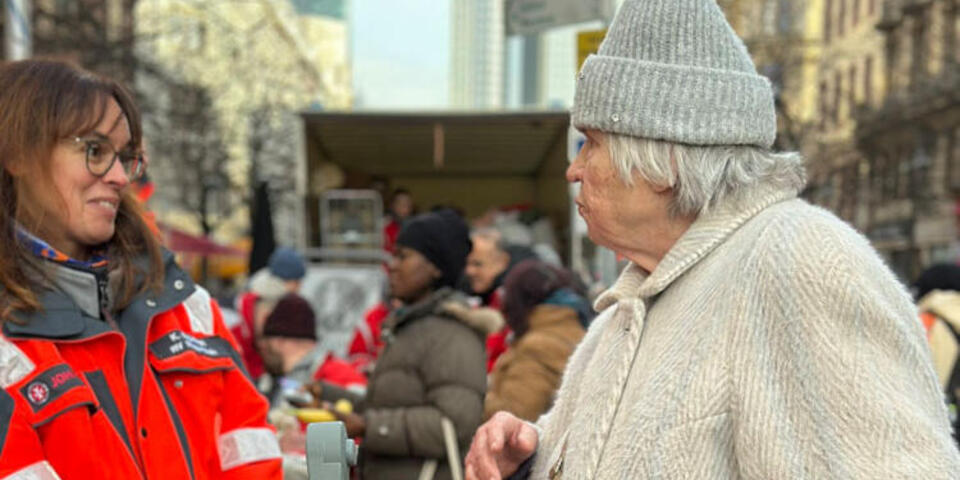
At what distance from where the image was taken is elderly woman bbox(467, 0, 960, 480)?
1500 millimetres

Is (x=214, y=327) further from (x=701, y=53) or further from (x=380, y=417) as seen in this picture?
(x=701, y=53)

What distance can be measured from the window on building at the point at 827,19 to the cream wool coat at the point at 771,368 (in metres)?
45.0

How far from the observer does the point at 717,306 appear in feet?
5.41

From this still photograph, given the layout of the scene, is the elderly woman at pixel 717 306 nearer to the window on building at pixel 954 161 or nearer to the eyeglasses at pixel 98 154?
the eyeglasses at pixel 98 154

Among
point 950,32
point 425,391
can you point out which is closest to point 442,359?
point 425,391

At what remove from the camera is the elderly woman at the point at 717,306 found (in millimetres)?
1500

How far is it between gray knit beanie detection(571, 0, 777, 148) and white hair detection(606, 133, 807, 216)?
22 millimetres

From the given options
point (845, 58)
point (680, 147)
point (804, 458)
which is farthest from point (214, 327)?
point (845, 58)

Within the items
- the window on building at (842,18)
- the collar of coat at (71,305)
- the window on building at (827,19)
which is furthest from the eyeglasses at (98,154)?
the window on building at (827,19)

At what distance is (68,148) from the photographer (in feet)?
8.13

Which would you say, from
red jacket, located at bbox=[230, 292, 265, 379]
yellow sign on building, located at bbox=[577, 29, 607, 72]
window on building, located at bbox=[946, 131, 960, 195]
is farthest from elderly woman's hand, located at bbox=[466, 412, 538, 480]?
window on building, located at bbox=[946, 131, 960, 195]

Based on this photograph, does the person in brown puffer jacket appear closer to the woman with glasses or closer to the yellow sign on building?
the woman with glasses

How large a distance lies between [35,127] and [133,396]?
0.70 m

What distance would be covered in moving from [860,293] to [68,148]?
1.89 metres
